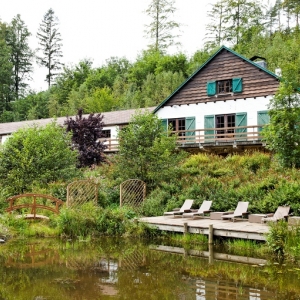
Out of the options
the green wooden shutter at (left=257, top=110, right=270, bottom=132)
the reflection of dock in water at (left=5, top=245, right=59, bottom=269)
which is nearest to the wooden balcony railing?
the green wooden shutter at (left=257, top=110, right=270, bottom=132)

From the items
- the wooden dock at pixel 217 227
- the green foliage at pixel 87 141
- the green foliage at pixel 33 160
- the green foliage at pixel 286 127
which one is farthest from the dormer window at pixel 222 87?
the wooden dock at pixel 217 227

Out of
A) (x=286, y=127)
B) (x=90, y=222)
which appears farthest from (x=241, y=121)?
(x=90, y=222)

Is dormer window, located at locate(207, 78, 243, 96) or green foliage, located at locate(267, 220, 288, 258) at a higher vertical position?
dormer window, located at locate(207, 78, 243, 96)

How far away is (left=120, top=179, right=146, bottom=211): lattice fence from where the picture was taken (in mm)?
16391

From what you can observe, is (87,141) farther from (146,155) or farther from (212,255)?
(212,255)

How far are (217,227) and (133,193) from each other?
5.42 meters

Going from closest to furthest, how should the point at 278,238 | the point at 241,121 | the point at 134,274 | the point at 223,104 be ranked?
1. the point at 134,274
2. the point at 278,238
3. the point at 241,121
4. the point at 223,104

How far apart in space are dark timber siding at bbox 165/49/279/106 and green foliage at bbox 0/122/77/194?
33.3ft

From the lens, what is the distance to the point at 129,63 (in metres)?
57.1

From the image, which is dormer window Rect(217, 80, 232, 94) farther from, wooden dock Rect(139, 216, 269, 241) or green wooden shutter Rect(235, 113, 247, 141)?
wooden dock Rect(139, 216, 269, 241)

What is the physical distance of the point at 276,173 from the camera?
56.7ft

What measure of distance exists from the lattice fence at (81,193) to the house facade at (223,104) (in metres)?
8.72

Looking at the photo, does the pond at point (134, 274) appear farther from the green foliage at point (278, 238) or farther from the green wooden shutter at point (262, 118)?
the green wooden shutter at point (262, 118)

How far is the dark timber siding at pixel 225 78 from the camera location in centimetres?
2430
